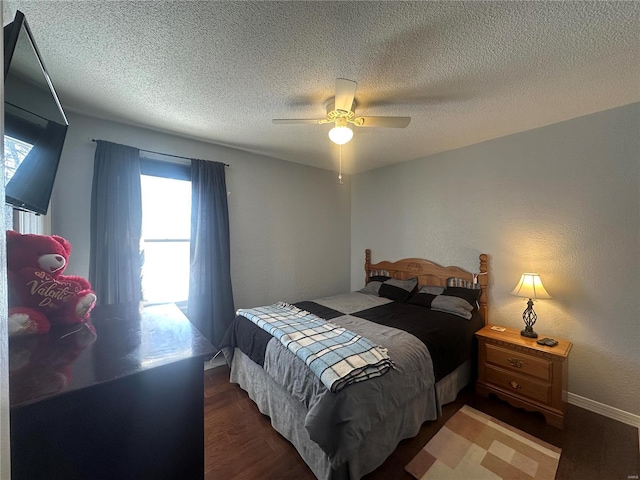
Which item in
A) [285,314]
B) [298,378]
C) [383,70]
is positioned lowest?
[298,378]

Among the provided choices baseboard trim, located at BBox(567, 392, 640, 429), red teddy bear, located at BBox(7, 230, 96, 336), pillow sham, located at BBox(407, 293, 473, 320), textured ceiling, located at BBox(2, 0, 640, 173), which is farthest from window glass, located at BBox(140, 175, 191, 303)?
baseboard trim, located at BBox(567, 392, 640, 429)

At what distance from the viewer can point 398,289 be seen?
3232mm

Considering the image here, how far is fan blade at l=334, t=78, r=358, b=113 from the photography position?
1.55 meters

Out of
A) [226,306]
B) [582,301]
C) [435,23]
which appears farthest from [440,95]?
[226,306]

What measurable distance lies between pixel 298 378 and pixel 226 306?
163 cm

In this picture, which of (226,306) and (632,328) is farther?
(226,306)

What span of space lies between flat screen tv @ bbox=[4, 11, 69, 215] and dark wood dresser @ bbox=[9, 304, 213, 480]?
0.64m

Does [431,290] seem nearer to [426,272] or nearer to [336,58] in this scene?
[426,272]

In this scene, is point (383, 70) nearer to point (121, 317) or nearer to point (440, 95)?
point (440, 95)

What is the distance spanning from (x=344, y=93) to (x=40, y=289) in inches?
70.1

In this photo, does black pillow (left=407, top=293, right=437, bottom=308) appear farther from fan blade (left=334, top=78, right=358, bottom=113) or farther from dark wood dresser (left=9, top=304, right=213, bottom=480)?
dark wood dresser (left=9, top=304, right=213, bottom=480)

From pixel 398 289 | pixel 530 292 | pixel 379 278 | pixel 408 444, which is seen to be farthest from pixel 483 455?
pixel 379 278

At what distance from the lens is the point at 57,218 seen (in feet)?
7.18

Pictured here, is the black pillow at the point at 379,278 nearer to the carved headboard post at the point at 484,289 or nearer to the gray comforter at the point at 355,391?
the carved headboard post at the point at 484,289
